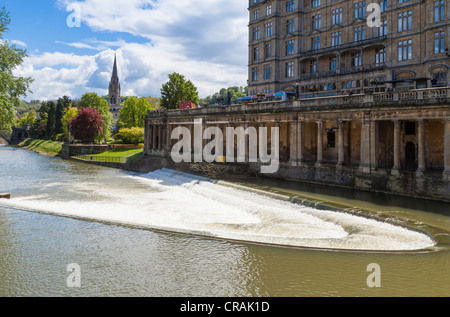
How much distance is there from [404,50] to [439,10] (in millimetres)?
5899

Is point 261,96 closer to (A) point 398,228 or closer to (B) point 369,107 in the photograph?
(B) point 369,107

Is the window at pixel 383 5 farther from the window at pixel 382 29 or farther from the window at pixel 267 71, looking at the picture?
the window at pixel 267 71

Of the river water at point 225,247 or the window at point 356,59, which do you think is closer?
the river water at point 225,247

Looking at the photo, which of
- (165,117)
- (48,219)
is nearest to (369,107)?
(48,219)

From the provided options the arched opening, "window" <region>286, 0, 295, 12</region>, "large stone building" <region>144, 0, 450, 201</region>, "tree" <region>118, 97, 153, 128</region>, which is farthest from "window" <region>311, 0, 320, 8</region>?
"tree" <region>118, 97, 153, 128</region>

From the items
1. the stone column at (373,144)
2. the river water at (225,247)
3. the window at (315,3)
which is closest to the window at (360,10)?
the window at (315,3)

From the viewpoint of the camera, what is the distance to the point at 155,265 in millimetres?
15742

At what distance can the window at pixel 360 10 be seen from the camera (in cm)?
5070

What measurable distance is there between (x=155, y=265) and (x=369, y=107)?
25.9 meters

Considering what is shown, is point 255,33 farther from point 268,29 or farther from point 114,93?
point 114,93

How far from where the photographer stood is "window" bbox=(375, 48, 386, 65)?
48562mm

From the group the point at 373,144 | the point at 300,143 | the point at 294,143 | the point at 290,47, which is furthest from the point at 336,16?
the point at 373,144

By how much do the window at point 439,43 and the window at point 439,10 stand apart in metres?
1.67

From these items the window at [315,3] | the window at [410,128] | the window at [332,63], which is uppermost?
the window at [315,3]
